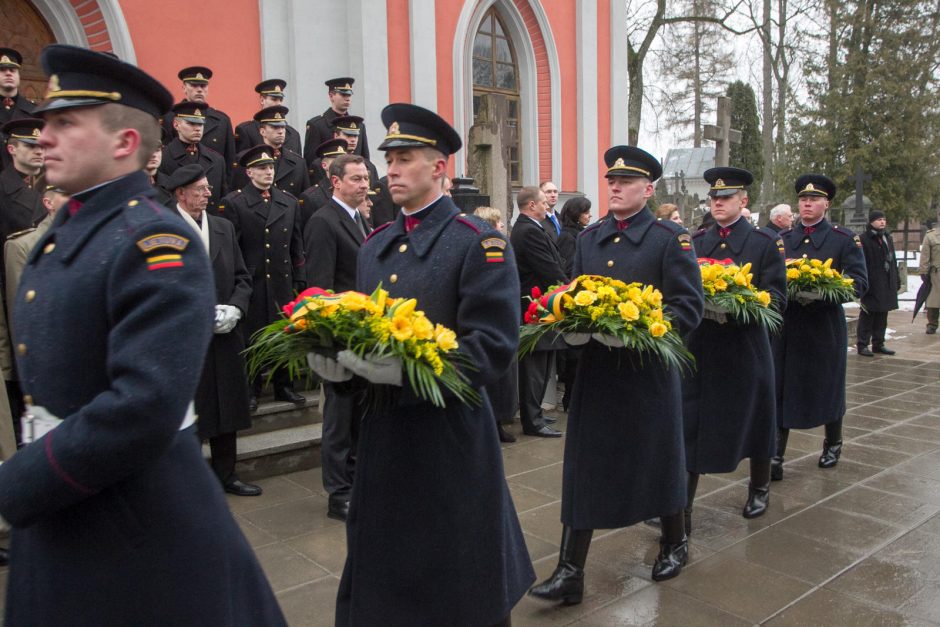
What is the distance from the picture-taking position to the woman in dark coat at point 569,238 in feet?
27.2

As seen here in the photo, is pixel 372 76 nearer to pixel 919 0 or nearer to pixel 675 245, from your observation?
pixel 675 245

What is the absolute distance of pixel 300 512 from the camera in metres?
5.32

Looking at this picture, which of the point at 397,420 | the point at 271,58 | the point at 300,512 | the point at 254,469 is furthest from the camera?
the point at 271,58

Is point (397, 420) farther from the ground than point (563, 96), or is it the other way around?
point (563, 96)

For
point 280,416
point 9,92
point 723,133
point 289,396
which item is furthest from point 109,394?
point 723,133

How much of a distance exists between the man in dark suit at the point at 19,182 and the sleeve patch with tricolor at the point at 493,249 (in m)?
4.06

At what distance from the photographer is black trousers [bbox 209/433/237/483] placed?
5535 millimetres

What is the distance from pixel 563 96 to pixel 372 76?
532 centimetres

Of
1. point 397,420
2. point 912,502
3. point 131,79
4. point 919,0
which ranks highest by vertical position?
point 919,0

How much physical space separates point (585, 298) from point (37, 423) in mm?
2441

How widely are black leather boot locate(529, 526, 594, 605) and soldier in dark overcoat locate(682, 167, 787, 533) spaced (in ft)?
3.77

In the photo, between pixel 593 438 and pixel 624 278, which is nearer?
pixel 593 438

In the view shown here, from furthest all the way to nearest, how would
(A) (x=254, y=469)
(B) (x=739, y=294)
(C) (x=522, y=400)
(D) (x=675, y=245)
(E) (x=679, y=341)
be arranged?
(C) (x=522, y=400) → (A) (x=254, y=469) → (B) (x=739, y=294) → (D) (x=675, y=245) → (E) (x=679, y=341)

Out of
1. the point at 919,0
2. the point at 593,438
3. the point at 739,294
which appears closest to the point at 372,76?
the point at 739,294
